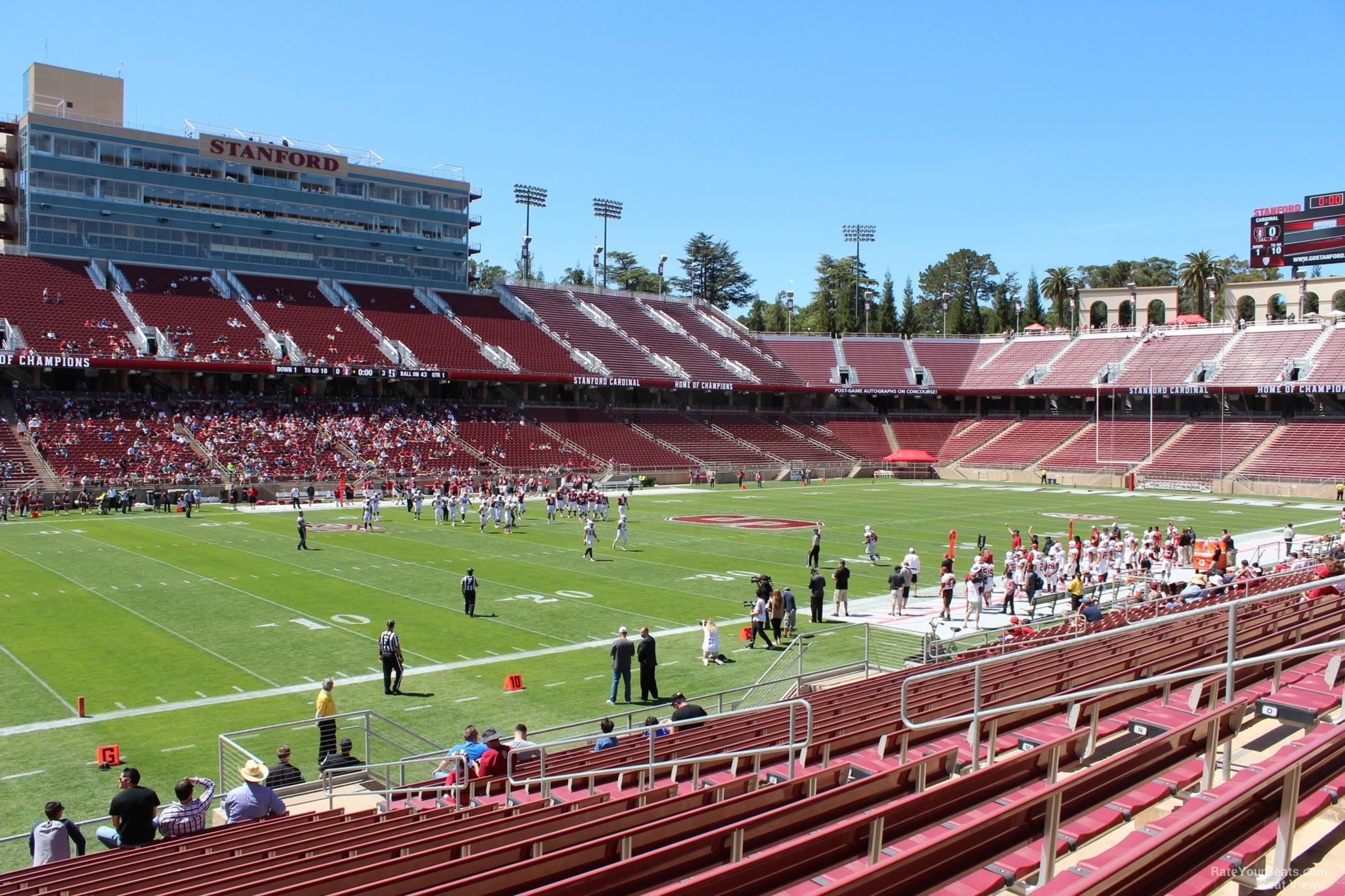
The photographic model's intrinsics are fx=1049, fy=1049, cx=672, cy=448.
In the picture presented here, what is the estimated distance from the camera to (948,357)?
83.0m

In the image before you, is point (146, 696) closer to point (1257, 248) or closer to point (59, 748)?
point (59, 748)

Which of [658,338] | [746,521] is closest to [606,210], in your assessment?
[658,338]

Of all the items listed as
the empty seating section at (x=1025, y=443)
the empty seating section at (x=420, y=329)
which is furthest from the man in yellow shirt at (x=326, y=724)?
the empty seating section at (x=1025, y=443)

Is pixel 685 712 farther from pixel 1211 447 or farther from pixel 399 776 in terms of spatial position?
pixel 1211 447

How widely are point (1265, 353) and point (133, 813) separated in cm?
7180

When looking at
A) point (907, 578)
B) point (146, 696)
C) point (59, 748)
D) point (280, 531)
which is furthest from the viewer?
point (280, 531)

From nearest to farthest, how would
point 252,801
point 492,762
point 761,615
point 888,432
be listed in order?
1. point 252,801
2. point 492,762
3. point 761,615
4. point 888,432

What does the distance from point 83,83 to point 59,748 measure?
60782 mm

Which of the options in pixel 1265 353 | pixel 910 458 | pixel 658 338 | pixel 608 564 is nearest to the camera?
pixel 608 564

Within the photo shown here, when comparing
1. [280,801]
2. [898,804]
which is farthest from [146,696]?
[898,804]

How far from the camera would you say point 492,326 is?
227ft

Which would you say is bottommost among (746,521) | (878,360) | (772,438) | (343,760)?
(343,760)

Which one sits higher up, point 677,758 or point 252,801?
point 677,758

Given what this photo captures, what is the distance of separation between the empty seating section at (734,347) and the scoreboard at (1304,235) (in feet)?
101
